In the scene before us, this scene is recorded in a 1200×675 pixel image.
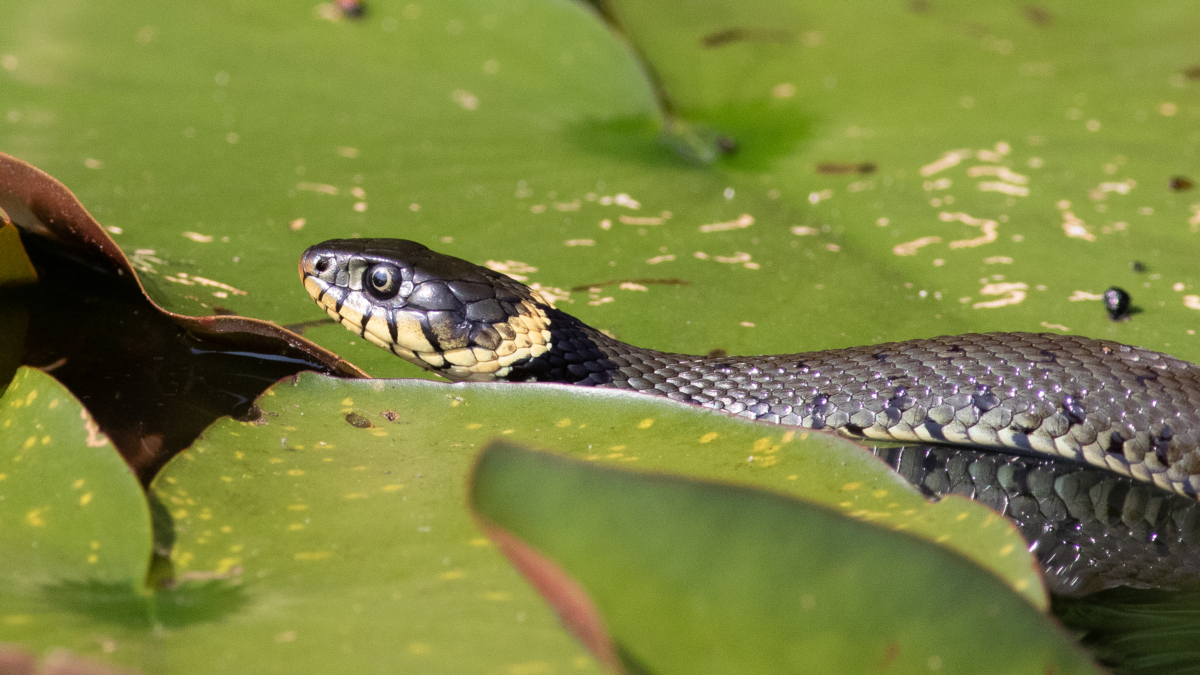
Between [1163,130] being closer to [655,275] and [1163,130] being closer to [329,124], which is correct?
[655,275]

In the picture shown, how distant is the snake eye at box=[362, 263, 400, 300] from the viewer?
6.87ft

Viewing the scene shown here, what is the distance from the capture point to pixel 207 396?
1.86 meters

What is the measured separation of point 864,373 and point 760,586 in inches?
45.1

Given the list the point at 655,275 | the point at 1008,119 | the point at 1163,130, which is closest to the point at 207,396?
the point at 655,275

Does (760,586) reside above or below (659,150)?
below

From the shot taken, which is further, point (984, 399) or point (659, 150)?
point (659, 150)

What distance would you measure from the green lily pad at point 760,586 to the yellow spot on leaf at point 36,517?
2.29ft

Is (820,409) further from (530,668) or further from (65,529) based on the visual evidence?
(65,529)

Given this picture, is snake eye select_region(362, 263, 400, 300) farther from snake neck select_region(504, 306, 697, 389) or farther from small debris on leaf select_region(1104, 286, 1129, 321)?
small debris on leaf select_region(1104, 286, 1129, 321)

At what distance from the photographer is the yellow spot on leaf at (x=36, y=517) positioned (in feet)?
4.05

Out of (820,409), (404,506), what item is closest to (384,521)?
(404,506)

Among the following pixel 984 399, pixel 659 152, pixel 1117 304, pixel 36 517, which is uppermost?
pixel 659 152

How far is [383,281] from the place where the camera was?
6.88 feet

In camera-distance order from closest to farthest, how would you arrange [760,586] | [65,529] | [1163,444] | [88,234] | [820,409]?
[760,586] < [65,529] < [88,234] < [1163,444] < [820,409]
